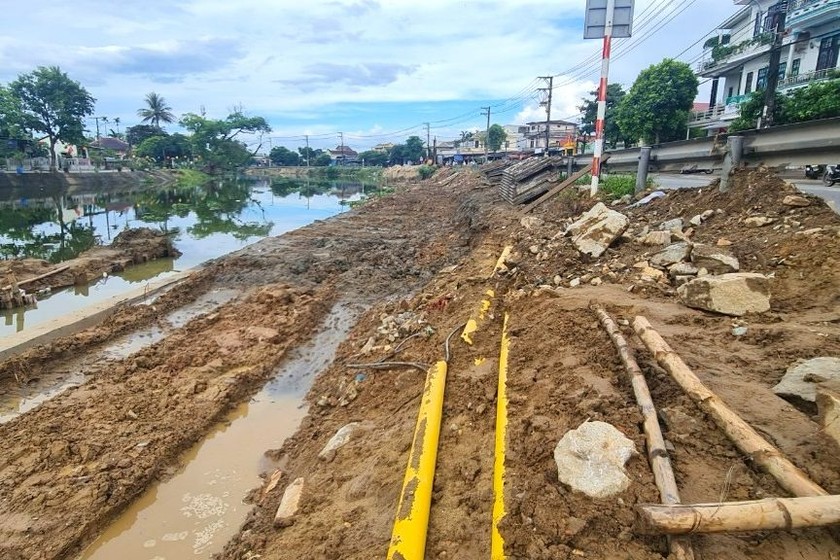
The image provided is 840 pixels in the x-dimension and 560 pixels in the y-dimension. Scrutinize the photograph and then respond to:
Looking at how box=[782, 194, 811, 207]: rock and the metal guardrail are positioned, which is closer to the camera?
the metal guardrail

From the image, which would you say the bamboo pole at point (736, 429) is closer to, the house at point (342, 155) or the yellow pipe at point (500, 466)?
the yellow pipe at point (500, 466)

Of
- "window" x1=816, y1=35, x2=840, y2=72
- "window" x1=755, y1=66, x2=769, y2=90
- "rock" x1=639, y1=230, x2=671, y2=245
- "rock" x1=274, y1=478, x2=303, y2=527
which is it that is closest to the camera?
"rock" x1=274, y1=478, x2=303, y2=527

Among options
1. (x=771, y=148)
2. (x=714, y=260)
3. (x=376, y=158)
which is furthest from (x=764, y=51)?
(x=376, y=158)

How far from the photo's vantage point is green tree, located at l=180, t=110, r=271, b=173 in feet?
230

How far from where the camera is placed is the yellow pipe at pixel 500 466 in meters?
2.37

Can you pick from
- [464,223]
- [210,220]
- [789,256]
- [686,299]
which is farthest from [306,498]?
[210,220]

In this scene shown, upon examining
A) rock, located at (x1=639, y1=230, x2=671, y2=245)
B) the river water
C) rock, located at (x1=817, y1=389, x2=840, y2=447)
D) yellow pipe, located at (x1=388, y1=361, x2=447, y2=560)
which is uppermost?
rock, located at (x1=639, y1=230, x2=671, y2=245)

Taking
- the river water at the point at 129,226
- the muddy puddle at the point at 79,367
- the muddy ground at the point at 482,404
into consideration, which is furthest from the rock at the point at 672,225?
the river water at the point at 129,226

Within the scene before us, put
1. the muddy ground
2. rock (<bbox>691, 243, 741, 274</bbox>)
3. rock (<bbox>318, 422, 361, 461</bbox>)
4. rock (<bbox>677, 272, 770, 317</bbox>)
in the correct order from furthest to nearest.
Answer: rock (<bbox>691, 243, 741, 274</bbox>) → rock (<bbox>318, 422, 361, 461</bbox>) → rock (<bbox>677, 272, 770, 317</bbox>) → the muddy ground

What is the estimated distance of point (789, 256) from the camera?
4785mm

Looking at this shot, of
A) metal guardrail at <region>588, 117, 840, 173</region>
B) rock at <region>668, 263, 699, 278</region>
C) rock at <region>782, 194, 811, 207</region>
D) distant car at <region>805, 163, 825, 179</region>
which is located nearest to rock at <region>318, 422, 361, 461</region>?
rock at <region>668, 263, 699, 278</region>

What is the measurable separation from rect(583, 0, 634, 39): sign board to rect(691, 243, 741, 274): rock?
657 cm

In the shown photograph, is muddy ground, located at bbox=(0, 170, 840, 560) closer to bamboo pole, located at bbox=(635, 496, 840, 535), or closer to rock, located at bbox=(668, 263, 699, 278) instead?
bamboo pole, located at bbox=(635, 496, 840, 535)

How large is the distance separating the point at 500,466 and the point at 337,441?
6.80 feet
